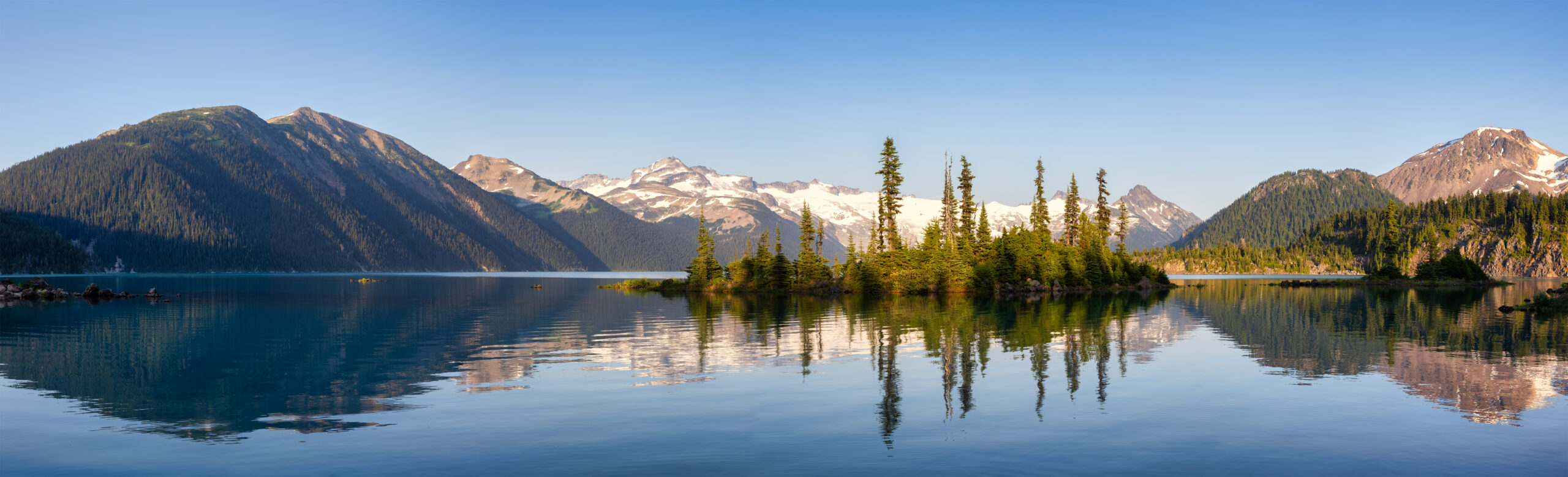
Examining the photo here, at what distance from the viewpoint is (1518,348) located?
42469mm

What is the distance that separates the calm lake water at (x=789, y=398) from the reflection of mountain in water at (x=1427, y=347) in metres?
0.27

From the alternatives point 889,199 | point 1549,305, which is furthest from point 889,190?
point 1549,305

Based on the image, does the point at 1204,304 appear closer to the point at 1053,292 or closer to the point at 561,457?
the point at 1053,292

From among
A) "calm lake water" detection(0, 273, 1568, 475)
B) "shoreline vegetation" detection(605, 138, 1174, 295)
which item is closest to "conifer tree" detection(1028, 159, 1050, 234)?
"shoreline vegetation" detection(605, 138, 1174, 295)

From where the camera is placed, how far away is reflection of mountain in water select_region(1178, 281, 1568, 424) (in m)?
28.8

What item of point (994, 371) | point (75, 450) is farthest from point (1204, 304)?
point (75, 450)

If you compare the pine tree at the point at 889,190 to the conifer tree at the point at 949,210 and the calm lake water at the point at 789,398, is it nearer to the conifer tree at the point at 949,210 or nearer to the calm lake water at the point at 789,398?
the conifer tree at the point at 949,210

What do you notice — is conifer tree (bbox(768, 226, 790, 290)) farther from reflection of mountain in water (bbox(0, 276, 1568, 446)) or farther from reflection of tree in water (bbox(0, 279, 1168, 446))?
reflection of tree in water (bbox(0, 279, 1168, 446))

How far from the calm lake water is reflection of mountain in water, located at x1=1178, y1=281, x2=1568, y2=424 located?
267 mm

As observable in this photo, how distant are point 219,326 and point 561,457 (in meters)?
51.8

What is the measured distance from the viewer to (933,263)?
122625 millimetres

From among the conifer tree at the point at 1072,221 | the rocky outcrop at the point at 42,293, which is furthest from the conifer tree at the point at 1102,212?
the rocky outcrop at the point at 42,293

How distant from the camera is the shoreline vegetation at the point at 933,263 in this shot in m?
122

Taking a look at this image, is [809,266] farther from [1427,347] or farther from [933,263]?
[1427,347]
